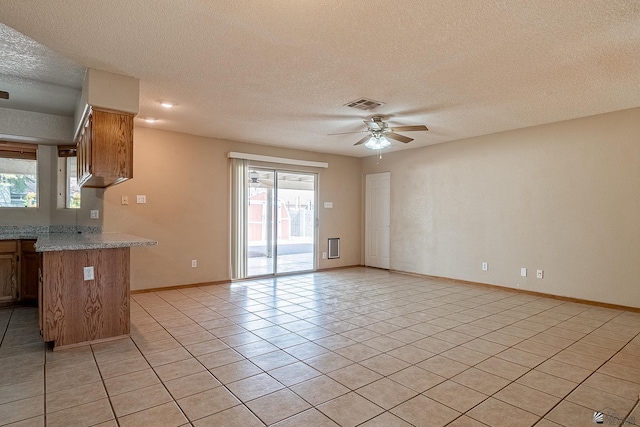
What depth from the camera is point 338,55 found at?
293cm

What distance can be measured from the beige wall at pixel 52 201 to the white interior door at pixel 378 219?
5.19 metres

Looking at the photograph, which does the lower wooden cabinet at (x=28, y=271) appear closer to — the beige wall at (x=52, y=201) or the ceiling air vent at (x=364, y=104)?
the beige wall at (x=52, y=201)

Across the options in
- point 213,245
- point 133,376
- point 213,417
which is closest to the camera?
point 213,417

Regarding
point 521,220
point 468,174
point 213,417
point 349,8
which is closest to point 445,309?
point 521,220

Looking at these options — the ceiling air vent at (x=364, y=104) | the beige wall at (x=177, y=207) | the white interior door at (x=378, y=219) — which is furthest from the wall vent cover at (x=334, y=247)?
the ceiling air vent at (x=364, y=104)

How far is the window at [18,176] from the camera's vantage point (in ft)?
15.8

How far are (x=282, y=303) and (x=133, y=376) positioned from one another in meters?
2.29

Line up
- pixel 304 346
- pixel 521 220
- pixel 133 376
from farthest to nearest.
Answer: pixel 521 220 → pixel 304 346 → pixel 133 376

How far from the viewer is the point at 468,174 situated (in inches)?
238

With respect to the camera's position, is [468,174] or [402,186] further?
[402,186]

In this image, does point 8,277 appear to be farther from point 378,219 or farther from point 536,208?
point 536,208

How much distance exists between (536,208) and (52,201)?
7.08 m

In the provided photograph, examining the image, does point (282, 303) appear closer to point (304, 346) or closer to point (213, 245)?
point (304, 346)

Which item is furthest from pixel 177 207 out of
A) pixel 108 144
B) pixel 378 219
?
pixel 378 219
